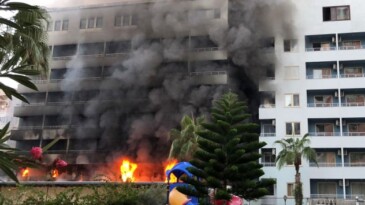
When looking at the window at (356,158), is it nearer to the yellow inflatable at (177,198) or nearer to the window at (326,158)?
the window at (326,158)

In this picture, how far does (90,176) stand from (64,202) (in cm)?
2891

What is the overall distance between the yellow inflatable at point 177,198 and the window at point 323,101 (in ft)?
62.4

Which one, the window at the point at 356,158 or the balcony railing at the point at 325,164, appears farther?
the balcony railing at the point at 325,164

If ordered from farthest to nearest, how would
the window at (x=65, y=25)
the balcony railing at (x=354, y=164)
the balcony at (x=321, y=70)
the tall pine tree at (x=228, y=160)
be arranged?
the window at (x=65, y=25), the balcony at (x=321, y=70), the balcony railing at (x=354, y=164), the tall pine tree at (x=228, y=160)

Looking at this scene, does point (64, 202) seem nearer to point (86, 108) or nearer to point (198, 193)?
point (198, 193)

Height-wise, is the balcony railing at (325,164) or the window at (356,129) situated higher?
the window at (356,129)

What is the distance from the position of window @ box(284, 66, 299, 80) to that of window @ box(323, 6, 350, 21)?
4.81 meters

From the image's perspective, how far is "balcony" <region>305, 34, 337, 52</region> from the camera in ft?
108

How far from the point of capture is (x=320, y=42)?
33.4m

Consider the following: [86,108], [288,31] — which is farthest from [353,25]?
[86,108]

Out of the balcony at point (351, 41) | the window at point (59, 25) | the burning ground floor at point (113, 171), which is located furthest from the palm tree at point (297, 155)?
the window at point (59, 25)

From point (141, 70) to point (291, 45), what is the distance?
13.9 meters

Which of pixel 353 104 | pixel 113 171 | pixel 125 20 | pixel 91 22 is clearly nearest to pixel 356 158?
pixel 353 104

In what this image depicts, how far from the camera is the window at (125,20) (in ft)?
139
